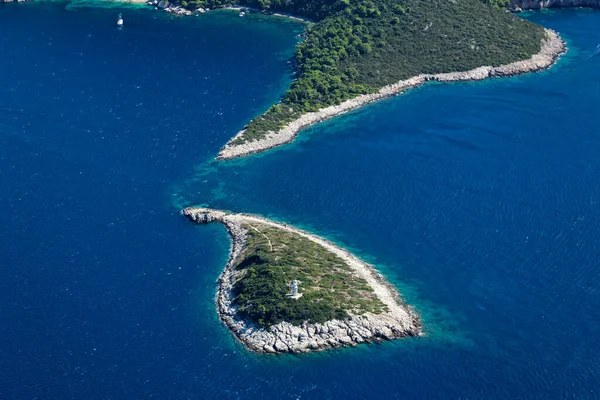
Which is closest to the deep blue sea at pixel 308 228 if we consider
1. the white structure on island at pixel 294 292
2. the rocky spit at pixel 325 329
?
the rocky spit at pixel 325 329

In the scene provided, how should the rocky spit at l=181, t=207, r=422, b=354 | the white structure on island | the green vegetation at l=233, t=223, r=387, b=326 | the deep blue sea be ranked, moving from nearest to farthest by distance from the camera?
1. the deep blue sea
2. the rocky spit at l=181, t=207, r=422, b=354
3. the green vegetation at l=233, t=223, r=387, b=326
4. the white structure on island

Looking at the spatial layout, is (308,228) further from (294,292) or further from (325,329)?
(325,329)

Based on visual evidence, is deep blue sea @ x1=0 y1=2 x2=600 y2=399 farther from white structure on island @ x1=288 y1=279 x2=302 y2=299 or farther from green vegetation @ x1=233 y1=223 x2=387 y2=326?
white structure on island @ x1=288 y1=279 x2=302 y2=299

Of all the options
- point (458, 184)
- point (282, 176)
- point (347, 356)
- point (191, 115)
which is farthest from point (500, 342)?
point (191, 115)

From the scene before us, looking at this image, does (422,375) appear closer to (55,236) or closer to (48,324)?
(48,324)

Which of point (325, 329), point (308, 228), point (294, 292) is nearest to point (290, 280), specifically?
point (294, 292)

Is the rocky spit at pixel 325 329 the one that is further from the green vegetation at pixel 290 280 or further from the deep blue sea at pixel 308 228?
the deep blue sea at pixel 308 228

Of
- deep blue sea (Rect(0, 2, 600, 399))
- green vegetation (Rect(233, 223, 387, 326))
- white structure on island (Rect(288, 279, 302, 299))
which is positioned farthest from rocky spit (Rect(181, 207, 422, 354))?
white structure on island (Rect(288, 279, 302, 299))
